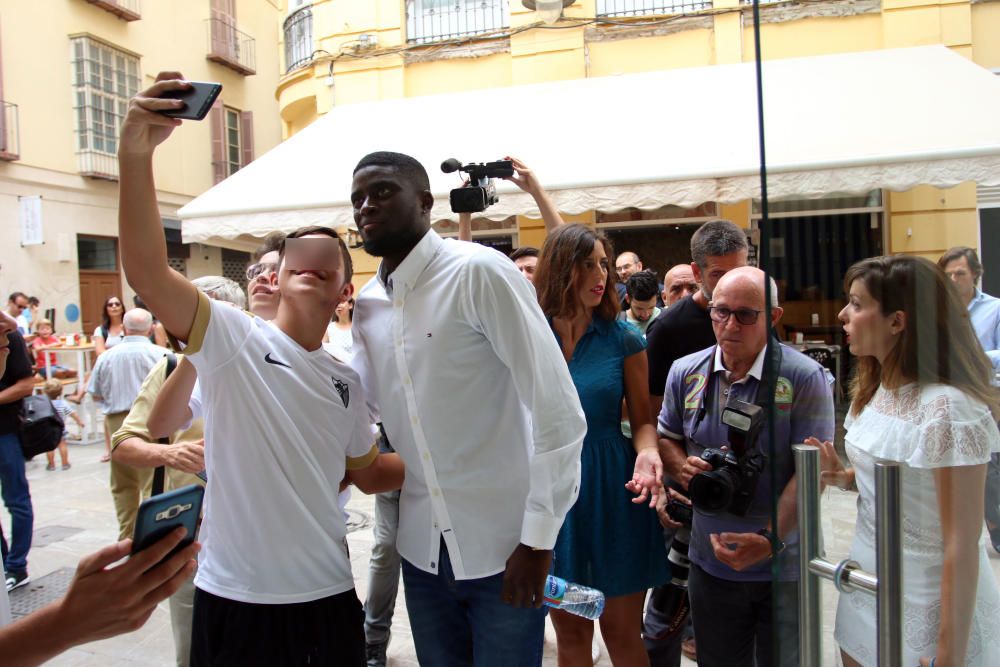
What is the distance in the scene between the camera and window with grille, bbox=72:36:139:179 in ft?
48.6

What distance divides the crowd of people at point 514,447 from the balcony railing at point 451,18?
27.9 feet

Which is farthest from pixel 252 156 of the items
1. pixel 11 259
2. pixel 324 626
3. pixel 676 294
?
pixel 324 626

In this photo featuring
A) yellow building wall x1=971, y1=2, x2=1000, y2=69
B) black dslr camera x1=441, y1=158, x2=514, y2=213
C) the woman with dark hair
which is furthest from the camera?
the woman with dark hair

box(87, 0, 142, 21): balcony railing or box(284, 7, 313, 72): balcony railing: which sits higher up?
box(87, 0, 142, 21): balcony railing

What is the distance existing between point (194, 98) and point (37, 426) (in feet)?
12.1

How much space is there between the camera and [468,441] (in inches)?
Answer: 69.5

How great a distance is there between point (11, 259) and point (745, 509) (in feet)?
50.9

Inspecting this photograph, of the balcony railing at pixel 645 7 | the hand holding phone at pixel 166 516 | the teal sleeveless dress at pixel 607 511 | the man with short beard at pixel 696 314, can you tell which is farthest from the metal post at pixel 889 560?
the balcony railing at pixel 645 7

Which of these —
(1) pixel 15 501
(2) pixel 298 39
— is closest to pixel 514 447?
(1) pixel 15 501

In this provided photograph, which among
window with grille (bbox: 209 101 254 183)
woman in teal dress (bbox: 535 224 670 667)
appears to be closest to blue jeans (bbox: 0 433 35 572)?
woman in teal dress (bbox: 535 224 670 667)

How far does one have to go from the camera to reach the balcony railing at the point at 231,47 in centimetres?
1831

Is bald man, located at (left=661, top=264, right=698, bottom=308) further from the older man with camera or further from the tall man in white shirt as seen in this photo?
the tall man in white shirt

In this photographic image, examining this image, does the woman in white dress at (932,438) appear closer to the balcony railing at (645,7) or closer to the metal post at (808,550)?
the metal post at (808,550)

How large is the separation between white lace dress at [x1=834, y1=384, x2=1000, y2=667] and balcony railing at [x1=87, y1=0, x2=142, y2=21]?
713 inches
